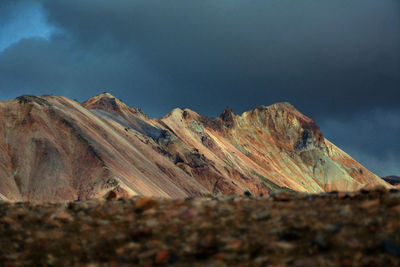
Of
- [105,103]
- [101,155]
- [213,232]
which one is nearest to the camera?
[213,232]

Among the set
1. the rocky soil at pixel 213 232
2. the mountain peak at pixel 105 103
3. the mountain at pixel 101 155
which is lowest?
the rocky soil at pixel 213 232

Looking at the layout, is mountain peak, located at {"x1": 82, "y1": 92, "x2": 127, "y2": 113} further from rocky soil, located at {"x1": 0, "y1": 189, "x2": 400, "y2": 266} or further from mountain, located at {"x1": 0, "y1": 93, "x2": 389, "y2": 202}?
rocky soil, located at {"x1": 0, "y1": 189, "x2": 400, "y2": 266}

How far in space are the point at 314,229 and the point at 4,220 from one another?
8.01m

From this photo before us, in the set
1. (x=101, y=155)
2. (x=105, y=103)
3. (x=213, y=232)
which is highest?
(x=105, y=103)

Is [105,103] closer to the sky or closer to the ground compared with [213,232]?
closer to the sky

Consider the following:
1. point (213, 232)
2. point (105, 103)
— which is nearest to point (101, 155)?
point (105, 103)

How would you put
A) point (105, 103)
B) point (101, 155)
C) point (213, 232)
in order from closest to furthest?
1. point (213, 232)
2. point (101, 155)
3. point (105, 103)

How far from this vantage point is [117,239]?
8391 mm

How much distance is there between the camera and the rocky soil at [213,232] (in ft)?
22.7

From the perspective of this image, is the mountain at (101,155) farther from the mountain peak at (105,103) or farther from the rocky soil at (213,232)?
the rocky soil at (213,232)

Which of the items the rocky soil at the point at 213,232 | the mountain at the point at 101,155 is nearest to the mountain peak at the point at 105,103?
the mountain at the point at 101,155

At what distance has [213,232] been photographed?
8266mm

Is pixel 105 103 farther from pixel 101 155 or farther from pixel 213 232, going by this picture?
pixel 213 232

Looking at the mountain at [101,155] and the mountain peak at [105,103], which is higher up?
the mountain peak at [105,103]
